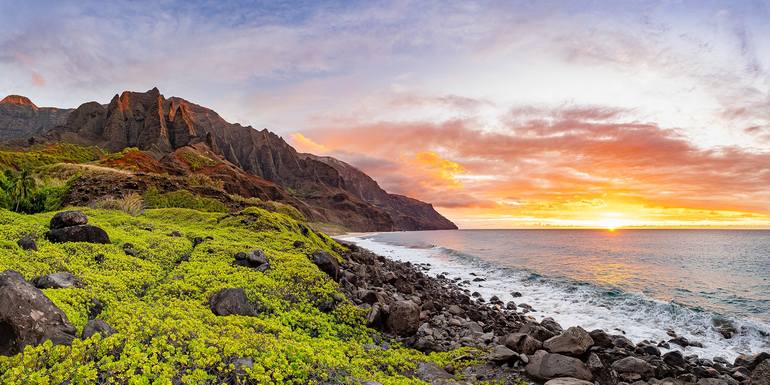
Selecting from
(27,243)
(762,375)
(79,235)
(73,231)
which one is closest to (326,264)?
(79,235)

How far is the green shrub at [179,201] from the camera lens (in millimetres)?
49094

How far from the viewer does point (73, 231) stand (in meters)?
19.2

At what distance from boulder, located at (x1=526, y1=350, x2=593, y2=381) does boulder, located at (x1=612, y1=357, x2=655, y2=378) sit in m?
2.00

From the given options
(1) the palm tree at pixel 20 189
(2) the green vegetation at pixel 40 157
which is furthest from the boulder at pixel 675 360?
(2) the green vegetation at pixel 40 157

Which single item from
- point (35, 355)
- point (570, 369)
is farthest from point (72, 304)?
point (570, 369)

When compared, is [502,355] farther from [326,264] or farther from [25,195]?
[25,195]

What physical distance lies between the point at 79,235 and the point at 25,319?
13055 mm

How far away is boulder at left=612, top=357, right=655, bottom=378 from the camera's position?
1311 cm

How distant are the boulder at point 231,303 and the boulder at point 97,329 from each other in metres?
3.93

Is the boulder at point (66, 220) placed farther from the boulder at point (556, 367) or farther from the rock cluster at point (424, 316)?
the boulder at point (556, 367)

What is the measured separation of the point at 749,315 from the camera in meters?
25.5

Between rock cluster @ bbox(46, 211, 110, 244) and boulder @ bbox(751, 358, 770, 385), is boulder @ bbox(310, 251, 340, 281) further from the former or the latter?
boulder @ bbox(751, 358, 770, 385)

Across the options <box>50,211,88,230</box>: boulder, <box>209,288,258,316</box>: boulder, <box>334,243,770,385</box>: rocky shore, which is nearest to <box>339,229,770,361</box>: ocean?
<box>334,243,770,385</box>: rocky shore

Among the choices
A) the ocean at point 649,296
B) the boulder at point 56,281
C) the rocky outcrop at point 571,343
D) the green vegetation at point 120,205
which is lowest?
the ocean at point 649,296
